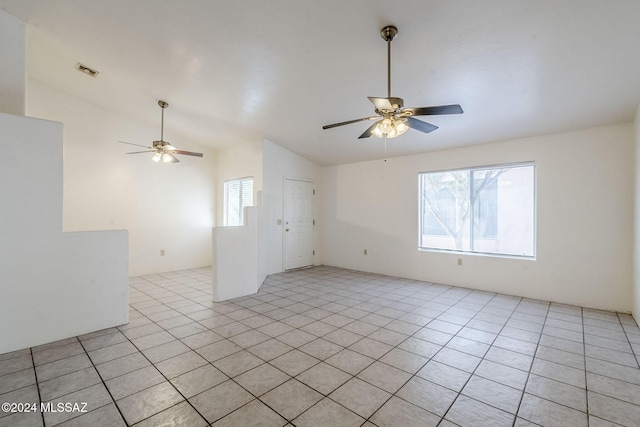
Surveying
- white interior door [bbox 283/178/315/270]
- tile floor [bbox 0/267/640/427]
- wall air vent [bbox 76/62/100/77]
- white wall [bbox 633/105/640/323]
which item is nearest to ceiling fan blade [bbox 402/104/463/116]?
tile floor [bbox 0/267/640/427]

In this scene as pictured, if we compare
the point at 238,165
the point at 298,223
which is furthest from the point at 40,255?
the point at 298,223

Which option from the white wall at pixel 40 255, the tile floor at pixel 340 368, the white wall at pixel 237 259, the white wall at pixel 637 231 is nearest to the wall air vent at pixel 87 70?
the white wall at pixel 40 255

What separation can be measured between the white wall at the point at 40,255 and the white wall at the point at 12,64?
0.68 meters

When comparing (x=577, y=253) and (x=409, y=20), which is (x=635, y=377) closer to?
(x=577, y=253)

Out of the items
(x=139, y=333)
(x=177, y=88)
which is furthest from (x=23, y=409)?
(x=177, y=88)

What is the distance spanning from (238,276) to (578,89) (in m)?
5.02

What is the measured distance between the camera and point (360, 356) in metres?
2.72

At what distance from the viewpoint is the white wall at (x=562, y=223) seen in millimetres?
3875

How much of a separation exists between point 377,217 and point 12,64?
593 cm

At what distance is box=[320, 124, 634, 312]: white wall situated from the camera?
12.7ft

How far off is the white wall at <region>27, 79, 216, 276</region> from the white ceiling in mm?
665

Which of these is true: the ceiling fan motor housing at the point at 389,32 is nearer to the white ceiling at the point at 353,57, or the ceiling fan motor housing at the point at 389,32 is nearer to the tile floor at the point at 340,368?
the white ceiling at the point at 353,57

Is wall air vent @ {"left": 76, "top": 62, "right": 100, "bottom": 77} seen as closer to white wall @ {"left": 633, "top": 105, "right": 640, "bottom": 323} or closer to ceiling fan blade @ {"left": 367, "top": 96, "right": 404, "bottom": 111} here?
ceiling fan blade @ {"left": 367, "top": 96, "right": 404, "bottom": 111}

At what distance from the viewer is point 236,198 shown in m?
6.84
